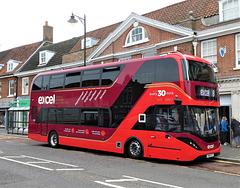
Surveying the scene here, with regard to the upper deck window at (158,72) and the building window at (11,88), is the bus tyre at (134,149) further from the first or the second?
the building window at (11,88)

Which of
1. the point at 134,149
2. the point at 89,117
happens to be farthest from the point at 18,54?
the point at 134,149

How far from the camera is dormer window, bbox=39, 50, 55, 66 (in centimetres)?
2962

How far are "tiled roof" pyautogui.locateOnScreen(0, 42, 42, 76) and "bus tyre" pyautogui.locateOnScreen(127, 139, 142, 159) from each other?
25.4 meters

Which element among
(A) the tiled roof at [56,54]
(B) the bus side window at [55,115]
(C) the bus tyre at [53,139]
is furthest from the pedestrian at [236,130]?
(A) the tiled roof at [56,54]

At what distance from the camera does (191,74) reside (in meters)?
9.54

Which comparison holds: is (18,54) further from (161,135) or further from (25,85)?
(161,135)

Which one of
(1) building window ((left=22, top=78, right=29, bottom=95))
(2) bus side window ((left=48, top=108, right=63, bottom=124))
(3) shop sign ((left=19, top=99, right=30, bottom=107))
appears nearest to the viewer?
(2) bus side window ((left=48, top=108, right=63, bottom=124))

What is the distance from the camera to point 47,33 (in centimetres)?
3600

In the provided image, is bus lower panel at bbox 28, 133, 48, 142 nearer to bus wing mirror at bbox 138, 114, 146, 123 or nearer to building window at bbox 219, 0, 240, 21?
bus wing mirror at bbox 138, 114, 146, 123

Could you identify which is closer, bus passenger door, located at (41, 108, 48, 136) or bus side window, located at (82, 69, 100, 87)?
bus side window, located at (82, 69, 100, 87)

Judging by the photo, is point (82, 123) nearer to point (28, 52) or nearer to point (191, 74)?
point (191, 74)

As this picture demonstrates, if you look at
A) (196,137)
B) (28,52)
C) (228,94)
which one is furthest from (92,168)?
(28,52)

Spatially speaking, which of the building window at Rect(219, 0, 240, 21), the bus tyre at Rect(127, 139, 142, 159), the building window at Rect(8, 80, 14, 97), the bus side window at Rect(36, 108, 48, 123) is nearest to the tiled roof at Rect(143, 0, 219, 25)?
the building window at Rect(219, 0, 240, 21)

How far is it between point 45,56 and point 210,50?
19.6 meters
